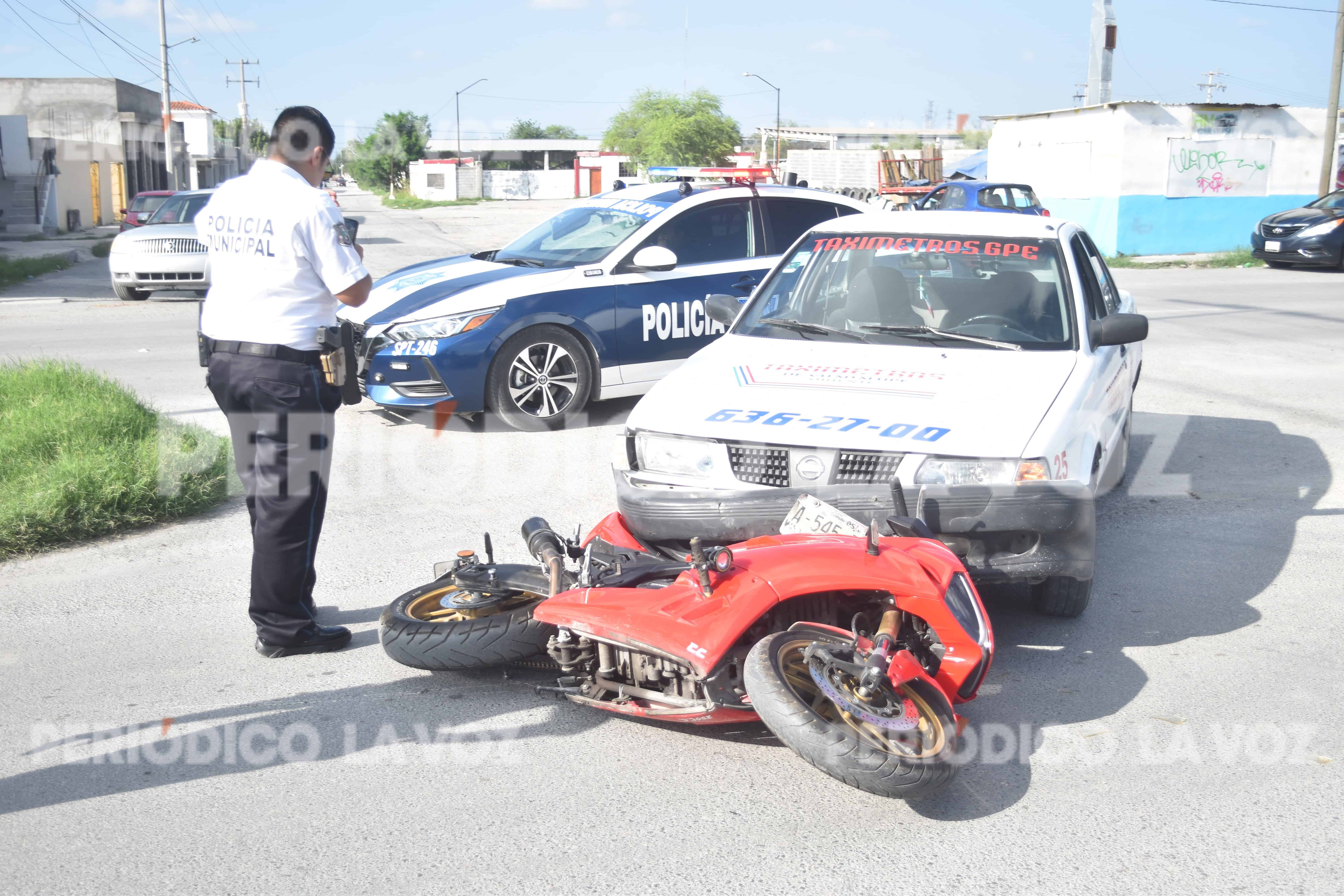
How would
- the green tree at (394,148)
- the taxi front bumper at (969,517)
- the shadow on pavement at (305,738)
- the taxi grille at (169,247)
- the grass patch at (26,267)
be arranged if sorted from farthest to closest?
the green tree at (394,148) < the grass patch at (26,267) < the taxi grille at (169,247) < the taxi front bumper at (969,517) < the shadow on pavement at (305,738)

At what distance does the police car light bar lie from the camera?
32.5 ft

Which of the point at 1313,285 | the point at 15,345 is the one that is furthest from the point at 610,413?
the point at 1313,285

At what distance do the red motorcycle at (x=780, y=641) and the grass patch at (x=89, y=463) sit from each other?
8.58ft

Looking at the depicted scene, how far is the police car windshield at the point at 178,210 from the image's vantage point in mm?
16719

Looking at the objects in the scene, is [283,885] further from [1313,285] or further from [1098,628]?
[1313,285]

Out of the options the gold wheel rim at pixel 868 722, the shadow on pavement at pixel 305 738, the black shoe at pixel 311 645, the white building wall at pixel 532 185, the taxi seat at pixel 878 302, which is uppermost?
the white building wall at pixel 532 185

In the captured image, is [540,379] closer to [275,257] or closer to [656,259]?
[656,259]

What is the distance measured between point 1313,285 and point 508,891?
61.8 ft

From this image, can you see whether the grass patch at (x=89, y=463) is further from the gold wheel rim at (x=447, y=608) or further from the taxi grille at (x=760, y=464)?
the taxi grille at (x=760, y=464)

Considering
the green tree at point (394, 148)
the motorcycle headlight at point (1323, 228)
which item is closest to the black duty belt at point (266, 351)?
the motorcycle headlight at point (1323, 228)

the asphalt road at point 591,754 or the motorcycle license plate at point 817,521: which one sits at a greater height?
the motorcycle license plate at point 817,521

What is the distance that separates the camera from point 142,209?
19281 millimetres

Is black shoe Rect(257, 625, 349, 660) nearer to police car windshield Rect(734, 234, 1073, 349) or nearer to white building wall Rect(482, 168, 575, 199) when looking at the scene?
police car windshield Rect(734, 234, 1073, 349)

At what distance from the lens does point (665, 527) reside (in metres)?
4.12
